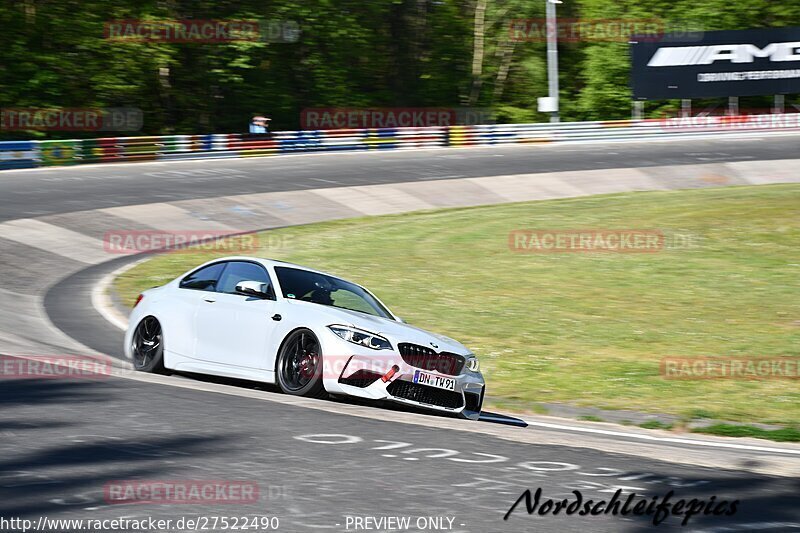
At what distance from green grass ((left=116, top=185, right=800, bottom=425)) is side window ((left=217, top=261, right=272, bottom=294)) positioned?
3032 mm

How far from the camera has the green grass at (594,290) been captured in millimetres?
11648

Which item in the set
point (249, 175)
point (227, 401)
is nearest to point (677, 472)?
point (227, 401)

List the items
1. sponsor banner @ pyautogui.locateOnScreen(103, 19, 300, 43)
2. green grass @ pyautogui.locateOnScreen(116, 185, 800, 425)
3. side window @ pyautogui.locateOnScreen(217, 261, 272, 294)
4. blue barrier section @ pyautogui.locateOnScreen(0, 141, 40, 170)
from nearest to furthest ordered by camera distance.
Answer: side window @ pyautogui.locateOnScreen(217, 261, 272, 294) → green grass @ pyautogui.locateOnScreen(116, 185, 800, 425) → blue barrier section @ pyautogui.locateOnScreen(0, 141, 40, 170) → sponsor banner @ pyautogui.locateOnScreen(103, 19, 300, 43)

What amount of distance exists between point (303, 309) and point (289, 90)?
158ft

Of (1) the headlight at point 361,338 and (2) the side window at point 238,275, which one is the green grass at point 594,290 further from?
(2) the side window at point 238,275

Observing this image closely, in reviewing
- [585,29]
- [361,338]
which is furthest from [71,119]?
[361,338]

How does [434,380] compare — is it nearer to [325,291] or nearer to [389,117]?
[325,291]

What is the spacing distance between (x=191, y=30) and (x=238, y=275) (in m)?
41.5

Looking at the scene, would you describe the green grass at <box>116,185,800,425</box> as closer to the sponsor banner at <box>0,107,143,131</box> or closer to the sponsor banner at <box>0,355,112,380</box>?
the sponsor banner at <box>0,355,112,380</box>

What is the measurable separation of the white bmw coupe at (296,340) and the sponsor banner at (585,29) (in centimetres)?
5124

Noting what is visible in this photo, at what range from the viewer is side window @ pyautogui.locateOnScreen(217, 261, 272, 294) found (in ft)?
32.9

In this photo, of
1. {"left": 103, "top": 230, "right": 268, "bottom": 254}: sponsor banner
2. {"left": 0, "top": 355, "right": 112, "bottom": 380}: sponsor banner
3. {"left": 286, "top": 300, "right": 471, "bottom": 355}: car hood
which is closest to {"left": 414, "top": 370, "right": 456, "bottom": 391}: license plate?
{"left": 286, "top": 300, "right": 471, "bottom": 355}: car hood

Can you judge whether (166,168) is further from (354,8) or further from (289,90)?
(354,8)

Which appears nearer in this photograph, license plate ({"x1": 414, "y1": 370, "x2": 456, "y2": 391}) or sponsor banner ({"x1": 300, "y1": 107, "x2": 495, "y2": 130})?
license plate ({"x1": 414, "y1": 370, "x2": 456, "y2": 391})
